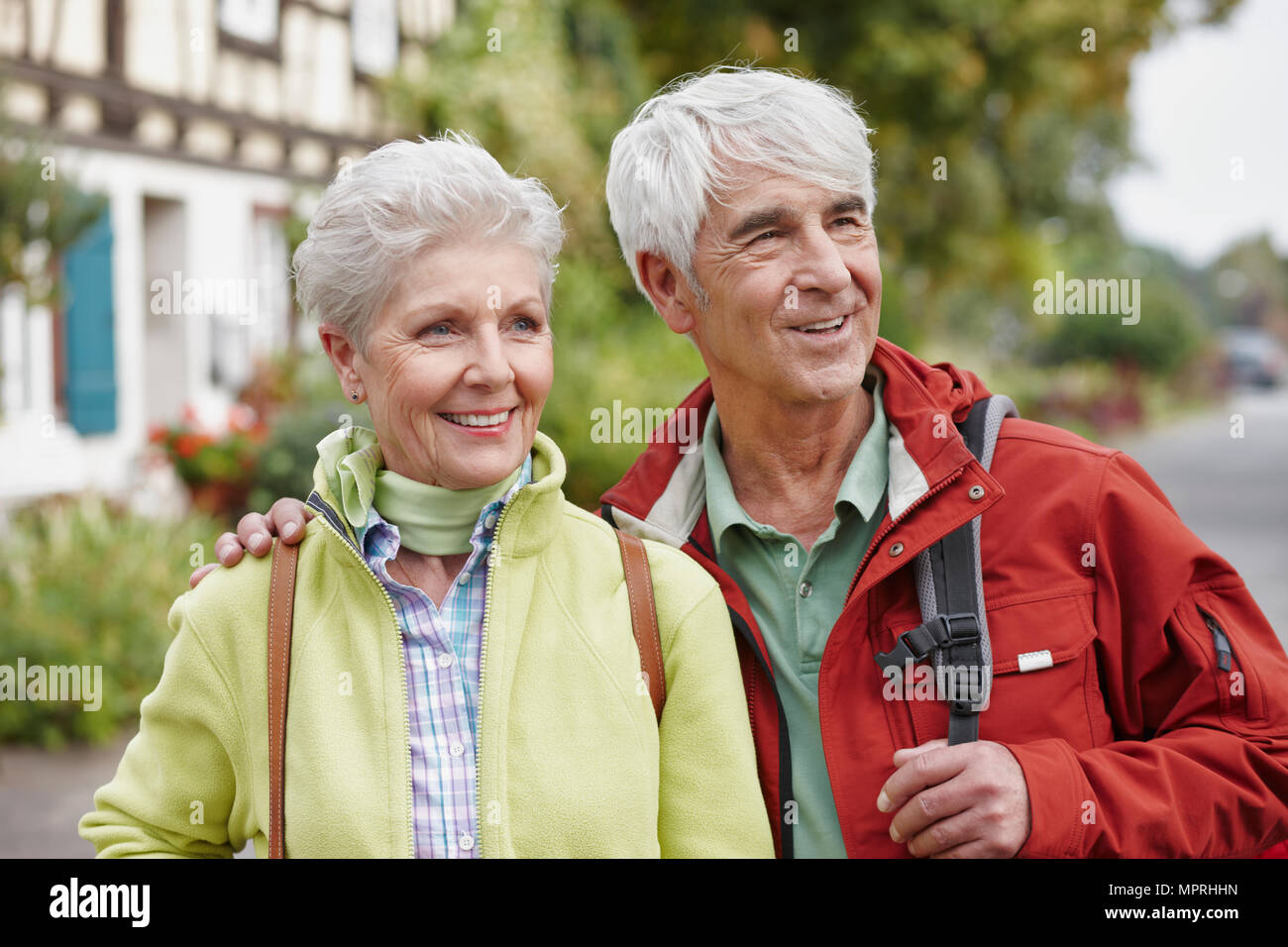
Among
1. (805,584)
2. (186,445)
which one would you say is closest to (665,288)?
(805,584)

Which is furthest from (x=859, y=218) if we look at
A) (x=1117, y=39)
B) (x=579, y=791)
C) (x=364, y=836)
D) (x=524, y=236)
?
(x=1117, y=39)

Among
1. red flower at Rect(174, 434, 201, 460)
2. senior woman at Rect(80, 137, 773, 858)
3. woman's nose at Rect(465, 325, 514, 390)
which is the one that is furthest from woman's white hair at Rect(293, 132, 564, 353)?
red flower at Rect(174, 434, 201, 460)

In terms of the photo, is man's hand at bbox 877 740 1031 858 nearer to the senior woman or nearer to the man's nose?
the senior woman

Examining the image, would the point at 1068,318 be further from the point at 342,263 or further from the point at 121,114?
the point at 342,263

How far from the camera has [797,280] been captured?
2.19 metres

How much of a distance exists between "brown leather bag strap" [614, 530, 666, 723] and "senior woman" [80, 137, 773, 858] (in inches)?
0.7

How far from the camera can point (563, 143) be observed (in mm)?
11234

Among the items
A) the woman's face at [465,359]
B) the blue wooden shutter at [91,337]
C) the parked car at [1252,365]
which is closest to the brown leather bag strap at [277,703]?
the woman's face at [465,359]

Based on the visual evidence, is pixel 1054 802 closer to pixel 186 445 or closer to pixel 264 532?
pixel 264 532

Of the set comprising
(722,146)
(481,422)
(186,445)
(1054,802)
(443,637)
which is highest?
(186,445)

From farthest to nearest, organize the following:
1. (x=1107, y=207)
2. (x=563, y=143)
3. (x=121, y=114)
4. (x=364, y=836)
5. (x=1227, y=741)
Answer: (x=1107, y=207) < (x=563, y=143) < (x=121, y=114) < (x=1227, y=741) < (x=364, y=836)

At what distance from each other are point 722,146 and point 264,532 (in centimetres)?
98

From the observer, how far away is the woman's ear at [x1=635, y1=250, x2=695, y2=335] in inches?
94.6
